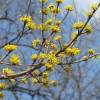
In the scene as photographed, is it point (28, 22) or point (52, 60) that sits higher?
point (28, 22)

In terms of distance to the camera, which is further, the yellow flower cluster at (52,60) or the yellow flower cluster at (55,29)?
the yellow flower cluster at (55,29)


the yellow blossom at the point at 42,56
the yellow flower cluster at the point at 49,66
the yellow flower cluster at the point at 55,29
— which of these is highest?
the yellow flower cluster at the point at 55,29

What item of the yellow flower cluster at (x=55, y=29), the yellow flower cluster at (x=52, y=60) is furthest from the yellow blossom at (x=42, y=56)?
the yellow flower cluster at (x=55, y=29)

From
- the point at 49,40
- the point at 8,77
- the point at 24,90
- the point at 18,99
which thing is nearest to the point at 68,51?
the point at 49,40

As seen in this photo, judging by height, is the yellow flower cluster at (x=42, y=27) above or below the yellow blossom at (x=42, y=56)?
above

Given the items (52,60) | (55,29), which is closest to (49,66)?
(52,60)

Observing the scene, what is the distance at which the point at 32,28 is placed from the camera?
189 inches

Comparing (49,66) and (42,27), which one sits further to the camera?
(42,27)

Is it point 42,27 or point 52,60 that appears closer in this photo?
point 52,60

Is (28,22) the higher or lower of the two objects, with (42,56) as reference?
higher

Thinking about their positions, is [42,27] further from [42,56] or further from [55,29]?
[42,56]

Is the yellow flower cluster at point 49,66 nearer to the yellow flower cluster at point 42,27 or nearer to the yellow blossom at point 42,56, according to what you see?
the yellow blossom at point 42,56

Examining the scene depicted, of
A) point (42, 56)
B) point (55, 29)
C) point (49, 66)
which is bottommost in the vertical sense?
point (49, 66)

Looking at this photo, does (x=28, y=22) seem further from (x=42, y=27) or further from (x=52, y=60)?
(x=52, y=60)
